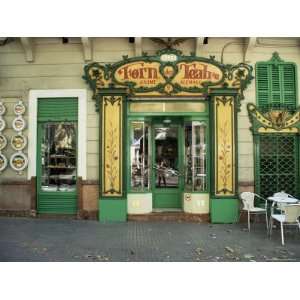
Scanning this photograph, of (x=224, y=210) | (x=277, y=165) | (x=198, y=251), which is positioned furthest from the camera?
(x=277, y=165)

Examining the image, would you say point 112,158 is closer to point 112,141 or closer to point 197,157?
point 112,141

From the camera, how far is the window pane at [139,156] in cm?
823

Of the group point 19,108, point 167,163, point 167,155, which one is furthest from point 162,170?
point 19,108

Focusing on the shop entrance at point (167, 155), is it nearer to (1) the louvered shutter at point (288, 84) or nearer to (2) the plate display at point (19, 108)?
(1) the louvered shutter at point (288, 84)

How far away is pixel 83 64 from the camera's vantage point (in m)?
8.31

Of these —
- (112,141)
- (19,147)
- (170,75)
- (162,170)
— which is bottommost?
(162,170)

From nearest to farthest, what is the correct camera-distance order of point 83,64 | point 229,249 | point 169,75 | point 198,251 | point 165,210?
1. point 198,251
2. point 229,249
3. point 169,75
4. point 83,64
5. point 165,210

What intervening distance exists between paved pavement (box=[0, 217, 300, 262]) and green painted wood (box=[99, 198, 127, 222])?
298 millimetres

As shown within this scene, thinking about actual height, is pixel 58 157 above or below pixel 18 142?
below

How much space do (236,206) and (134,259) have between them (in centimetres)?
358

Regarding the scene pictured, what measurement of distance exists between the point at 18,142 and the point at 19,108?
85cm

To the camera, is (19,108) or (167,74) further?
(19,108)

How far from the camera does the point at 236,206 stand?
7973 mm

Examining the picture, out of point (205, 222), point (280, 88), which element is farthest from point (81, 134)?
point (280, 88)
